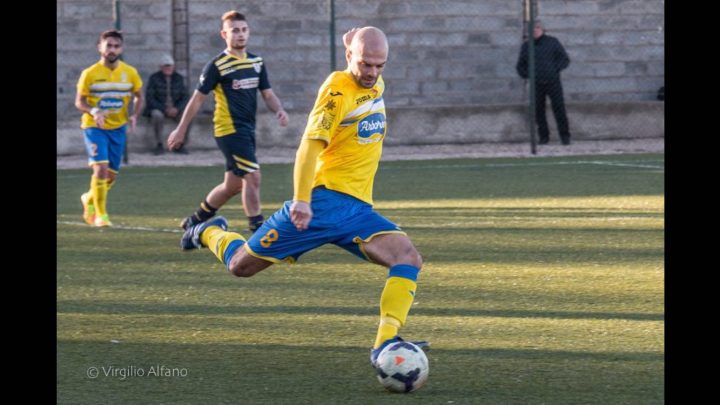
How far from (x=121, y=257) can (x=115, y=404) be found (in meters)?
4.92

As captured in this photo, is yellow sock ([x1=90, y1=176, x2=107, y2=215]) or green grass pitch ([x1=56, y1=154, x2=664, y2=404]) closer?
green grass pitch ([x1=56, y1=154, x2=664, y2=404])

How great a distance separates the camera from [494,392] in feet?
21.3

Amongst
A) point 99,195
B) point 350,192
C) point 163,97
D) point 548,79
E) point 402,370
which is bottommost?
point 402,370

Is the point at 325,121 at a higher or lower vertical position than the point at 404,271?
higher

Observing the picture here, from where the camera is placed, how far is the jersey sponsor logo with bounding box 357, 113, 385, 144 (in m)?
7.13

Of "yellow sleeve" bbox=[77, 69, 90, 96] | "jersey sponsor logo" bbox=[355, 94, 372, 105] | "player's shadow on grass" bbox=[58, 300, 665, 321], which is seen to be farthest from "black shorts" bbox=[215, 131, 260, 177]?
"jersey sponsor logo" bbox=[355, 94, 372, 105]

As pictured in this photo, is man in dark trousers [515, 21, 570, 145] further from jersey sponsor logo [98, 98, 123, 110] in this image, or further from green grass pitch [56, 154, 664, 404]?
jersey sponsor logo [98, 98, 123, 110]

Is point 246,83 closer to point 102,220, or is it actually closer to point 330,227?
point 102,220

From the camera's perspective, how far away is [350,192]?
711 centimetres

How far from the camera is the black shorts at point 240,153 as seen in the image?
12469 millimetres

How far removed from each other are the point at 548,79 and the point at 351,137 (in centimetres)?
1569

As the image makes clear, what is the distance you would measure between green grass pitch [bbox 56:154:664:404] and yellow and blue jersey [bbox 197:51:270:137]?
116 centimetres

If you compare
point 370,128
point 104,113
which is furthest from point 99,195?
point 370,128

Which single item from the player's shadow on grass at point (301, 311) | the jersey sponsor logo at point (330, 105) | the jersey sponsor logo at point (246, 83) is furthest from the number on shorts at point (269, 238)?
the jersey sponsor logo at point (246, 83)
